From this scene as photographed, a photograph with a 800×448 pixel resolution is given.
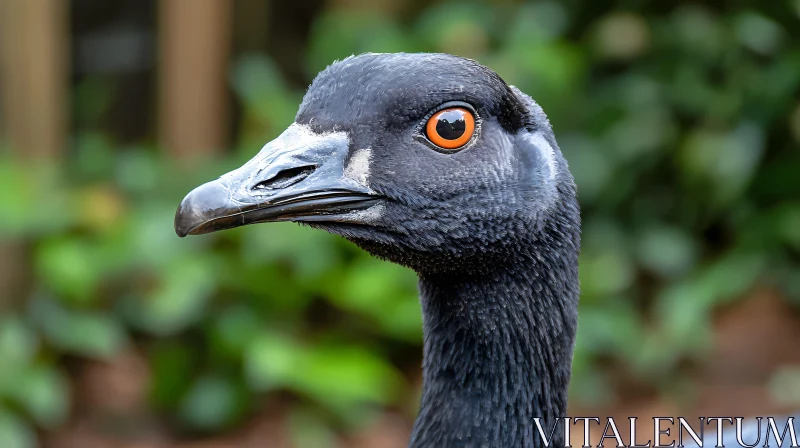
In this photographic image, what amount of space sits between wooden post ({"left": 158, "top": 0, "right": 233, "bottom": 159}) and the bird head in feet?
13.3

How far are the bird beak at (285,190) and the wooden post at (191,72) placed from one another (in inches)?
162

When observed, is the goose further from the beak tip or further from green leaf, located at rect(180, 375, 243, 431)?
green leaf, located at rect(180, 375, 243, 431)

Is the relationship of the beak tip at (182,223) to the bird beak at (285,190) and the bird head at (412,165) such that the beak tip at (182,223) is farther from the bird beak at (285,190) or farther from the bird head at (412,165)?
the bird head at (412,165)

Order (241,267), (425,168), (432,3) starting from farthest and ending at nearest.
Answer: (432,3)
(241,267)
(425,168)

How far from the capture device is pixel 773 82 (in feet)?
21.4

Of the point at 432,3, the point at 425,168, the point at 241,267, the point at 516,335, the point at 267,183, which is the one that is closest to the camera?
the point at 267,183

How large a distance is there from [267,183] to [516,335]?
101 centimetres

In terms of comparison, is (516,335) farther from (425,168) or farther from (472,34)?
(472,34)

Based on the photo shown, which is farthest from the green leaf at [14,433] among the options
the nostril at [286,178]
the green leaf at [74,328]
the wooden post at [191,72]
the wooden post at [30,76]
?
the nostril at [286,178]

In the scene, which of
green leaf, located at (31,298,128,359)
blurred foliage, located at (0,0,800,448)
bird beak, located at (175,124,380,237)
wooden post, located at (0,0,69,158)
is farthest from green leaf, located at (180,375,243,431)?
bird beak, located at (175,124,380,237)

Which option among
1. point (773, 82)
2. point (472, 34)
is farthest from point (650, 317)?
point (472, 34)

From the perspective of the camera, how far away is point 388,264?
5953 mm

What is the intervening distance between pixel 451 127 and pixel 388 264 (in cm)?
311

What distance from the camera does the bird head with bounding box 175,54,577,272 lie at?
9.21ft
